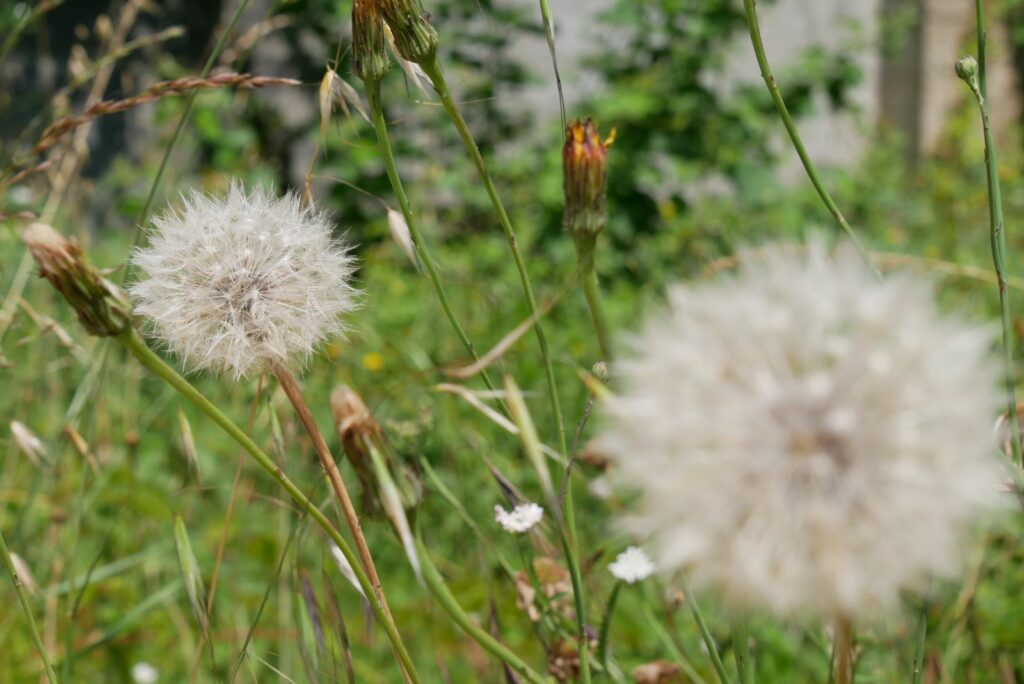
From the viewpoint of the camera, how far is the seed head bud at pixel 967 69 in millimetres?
836

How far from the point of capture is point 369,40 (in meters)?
0.78

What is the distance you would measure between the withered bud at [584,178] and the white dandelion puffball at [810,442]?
0.97 ft

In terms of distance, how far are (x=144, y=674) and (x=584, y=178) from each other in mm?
1166

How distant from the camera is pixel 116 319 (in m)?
0.62

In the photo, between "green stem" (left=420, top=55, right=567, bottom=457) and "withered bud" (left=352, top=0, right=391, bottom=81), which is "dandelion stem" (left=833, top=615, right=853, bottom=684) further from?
"withered bud" (left=352, top=0, right=391, bottom=81)

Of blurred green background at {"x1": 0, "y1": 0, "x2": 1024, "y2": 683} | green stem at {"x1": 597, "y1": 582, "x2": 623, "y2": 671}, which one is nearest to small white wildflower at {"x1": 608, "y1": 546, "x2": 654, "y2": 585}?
blurred green background at {"x1": 0, "y1": 0, "x2": 1024, "y2": 683}

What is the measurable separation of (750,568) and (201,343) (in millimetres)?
480

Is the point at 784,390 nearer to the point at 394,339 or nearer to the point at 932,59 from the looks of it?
the point at 394,339

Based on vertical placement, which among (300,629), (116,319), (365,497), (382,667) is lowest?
(382,667)

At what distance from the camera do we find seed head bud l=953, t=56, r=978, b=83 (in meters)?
0.84

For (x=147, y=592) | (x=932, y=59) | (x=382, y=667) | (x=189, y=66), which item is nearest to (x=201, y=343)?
(x=382, y=667)

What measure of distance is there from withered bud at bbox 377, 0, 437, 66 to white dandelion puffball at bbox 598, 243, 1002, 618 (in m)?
0.38

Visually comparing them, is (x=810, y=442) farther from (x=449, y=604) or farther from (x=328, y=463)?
(x=328, y=463)

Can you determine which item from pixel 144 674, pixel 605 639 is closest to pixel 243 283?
pixel 605 639
